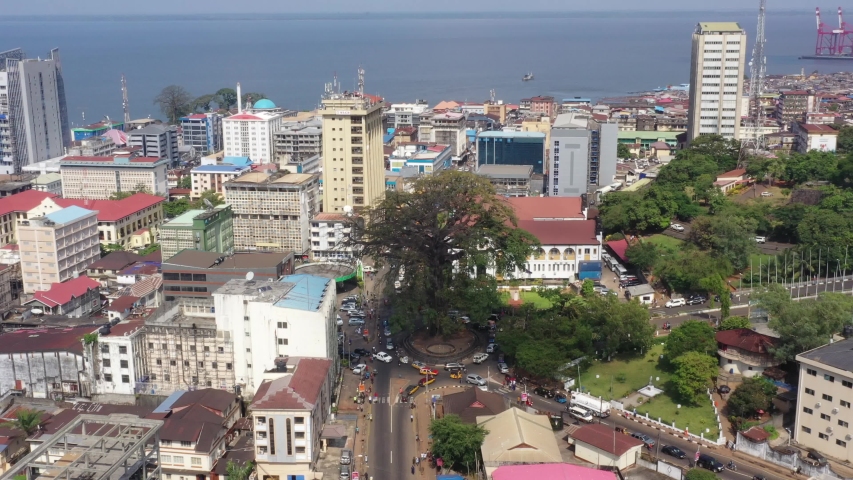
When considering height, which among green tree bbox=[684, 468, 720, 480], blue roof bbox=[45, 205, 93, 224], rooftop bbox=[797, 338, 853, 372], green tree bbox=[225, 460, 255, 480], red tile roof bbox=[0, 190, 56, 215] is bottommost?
green tree bbox=[225, 460, 255, 480]

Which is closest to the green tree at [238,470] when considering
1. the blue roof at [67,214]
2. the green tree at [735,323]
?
the green tree at [735,323]

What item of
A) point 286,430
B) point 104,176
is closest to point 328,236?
point 104,176

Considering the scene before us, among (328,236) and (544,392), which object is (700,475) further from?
(328,236)

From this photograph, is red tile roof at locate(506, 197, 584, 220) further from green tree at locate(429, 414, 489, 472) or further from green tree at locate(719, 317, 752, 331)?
green tree at locate(429, 414, 489, 472)

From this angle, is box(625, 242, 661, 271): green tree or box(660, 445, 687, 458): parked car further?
box(625, 242, 661, 271): green tree

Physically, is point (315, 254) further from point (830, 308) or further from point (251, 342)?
point (830, 308)

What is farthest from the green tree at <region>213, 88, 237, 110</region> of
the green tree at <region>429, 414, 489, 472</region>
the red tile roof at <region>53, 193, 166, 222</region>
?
the green tree at <region>429, 414, 489, 472</region>

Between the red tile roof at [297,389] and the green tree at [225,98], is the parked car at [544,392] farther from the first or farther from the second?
the green tree at [225,98]
